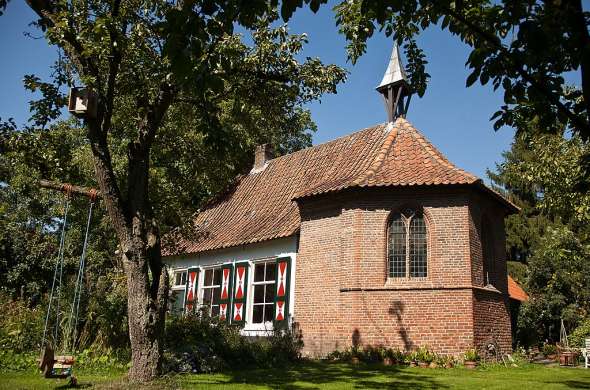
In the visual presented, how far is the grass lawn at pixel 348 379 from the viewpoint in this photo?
8.59 metres

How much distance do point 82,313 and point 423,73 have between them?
10.7m

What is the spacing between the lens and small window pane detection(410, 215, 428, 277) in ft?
47.6

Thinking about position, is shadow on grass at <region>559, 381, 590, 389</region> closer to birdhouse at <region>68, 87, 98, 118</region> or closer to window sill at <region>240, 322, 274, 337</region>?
A: window sill at <region>240, 322, 274, 337</region>

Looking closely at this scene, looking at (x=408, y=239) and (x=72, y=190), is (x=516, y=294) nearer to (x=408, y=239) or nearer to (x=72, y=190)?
(x=408, y=239)

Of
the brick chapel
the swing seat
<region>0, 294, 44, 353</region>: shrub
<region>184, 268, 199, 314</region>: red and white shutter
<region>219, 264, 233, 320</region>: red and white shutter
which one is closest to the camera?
the swing seat

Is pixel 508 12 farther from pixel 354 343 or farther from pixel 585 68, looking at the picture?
pixel 354 343

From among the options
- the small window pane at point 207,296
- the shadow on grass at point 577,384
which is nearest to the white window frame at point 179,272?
the small window pane at point 207,296

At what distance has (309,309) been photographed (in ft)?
51.1

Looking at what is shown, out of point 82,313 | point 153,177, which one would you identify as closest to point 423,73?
point 82,313

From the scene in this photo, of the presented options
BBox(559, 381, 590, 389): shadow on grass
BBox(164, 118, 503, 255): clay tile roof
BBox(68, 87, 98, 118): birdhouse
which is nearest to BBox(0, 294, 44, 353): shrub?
BBox(164, 118, 503, 255): clay tile roof

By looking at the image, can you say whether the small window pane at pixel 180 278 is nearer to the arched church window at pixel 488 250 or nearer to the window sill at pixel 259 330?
the window sill at pixel 259 330

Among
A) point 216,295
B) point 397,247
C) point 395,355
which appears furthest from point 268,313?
point 397,247

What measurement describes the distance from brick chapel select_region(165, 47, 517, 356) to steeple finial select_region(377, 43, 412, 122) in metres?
0.04

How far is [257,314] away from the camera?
57.8ft
